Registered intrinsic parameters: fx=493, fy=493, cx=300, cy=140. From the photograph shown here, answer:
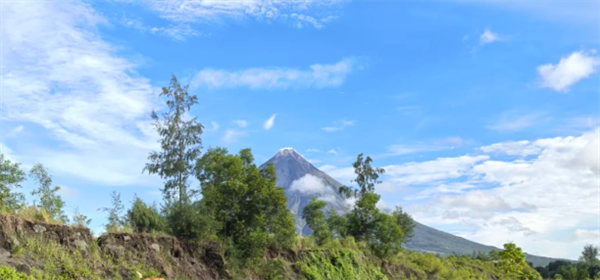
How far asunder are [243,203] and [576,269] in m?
80.3

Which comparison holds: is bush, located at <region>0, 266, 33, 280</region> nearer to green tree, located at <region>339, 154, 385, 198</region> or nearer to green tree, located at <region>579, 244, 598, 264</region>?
green tree, located at <region>339, 154, 385, 198</region>

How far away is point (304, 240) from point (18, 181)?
14.9 meters

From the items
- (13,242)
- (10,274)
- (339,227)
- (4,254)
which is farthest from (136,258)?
(339,227)

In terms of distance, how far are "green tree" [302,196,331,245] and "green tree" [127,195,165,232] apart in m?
13.1

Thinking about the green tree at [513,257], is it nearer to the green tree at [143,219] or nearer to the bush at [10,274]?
the green tree at [143,219]

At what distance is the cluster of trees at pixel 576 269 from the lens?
77938 millimetres

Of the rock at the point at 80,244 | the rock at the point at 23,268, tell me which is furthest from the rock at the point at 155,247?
the rock at the point at 23,268

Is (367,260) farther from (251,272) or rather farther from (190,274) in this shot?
(190,274)

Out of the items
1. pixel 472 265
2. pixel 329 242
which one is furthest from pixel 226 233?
pixel 472 265

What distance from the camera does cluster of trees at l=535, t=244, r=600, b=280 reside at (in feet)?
256

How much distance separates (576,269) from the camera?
8325 centimetres

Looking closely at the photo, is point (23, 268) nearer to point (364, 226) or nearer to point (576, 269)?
point (364, 226)

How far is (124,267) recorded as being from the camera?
16.5 meters

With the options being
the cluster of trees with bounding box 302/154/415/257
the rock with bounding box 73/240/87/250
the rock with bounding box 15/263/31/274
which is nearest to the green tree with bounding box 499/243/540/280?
the cluster of trees with bounding box 302/154/415/257
